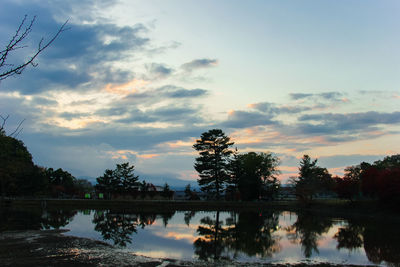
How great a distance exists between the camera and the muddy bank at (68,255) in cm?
1430

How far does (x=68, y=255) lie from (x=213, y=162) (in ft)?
165

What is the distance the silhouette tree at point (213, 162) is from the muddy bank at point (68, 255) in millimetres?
45312

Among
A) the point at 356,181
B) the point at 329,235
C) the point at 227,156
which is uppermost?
A: the point at 227,156

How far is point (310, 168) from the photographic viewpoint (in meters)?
91.2

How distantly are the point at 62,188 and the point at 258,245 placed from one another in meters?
69.5

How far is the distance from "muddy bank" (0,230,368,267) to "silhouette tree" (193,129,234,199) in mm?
45312

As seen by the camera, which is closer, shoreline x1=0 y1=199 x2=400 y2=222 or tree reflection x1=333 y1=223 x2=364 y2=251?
tree reflection x1=333 y1=223 x2=364 y2=251

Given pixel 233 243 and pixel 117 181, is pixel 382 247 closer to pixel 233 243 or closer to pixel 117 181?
pixel 233 243

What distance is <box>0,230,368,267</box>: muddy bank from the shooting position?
14.3 meters

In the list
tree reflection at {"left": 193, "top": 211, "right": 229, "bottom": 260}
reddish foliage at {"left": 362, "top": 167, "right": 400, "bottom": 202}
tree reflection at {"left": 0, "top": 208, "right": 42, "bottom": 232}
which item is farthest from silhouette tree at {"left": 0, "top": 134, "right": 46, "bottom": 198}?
reddish foliage at {"left": 362, "top": 167, "right": 400, "bottom": 202}

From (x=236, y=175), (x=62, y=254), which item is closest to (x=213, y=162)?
(x=236, y=175)

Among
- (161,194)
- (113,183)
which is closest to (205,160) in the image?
(161,194)

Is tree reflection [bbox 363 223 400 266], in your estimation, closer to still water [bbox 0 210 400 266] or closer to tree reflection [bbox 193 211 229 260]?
still water [bbox 0 210 400 266]

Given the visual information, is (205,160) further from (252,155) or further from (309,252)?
(309,252)
